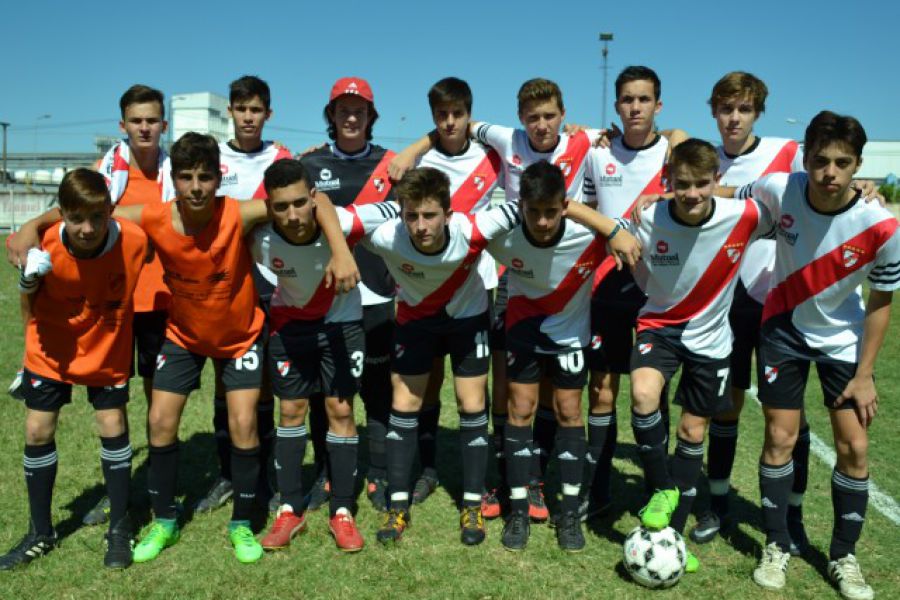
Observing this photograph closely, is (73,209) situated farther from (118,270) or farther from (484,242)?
(484,242)

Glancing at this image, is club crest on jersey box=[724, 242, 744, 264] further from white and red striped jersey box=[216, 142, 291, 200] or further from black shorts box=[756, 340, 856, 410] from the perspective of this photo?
white and red striped jersey box=[216, 142, 291, 200]

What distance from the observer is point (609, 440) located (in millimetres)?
4547

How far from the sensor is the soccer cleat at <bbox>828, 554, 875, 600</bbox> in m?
3.54

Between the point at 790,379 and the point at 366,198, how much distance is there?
2.61m

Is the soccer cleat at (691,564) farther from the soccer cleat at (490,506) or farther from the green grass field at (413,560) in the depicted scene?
the soccer cleat at (490,506)

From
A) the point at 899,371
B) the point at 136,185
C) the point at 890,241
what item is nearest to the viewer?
the point at 890,241

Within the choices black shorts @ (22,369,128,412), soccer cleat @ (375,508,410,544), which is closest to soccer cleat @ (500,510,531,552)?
soccer cleat @ (375,508,410,544)

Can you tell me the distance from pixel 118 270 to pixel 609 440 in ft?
9.61

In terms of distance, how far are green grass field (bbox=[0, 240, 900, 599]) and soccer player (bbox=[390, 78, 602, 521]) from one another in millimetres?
488

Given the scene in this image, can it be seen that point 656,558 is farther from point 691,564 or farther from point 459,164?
point 459,164

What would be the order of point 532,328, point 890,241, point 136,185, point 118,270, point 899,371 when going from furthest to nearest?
point 899,371
point 136,185
point 532,328
point 118,270
point 890,241

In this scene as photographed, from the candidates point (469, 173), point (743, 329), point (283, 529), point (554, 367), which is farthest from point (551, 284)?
point (283, 529)

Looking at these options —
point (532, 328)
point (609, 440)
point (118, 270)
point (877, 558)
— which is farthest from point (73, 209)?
point (877, 558)

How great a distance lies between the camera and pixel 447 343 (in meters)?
4.25
